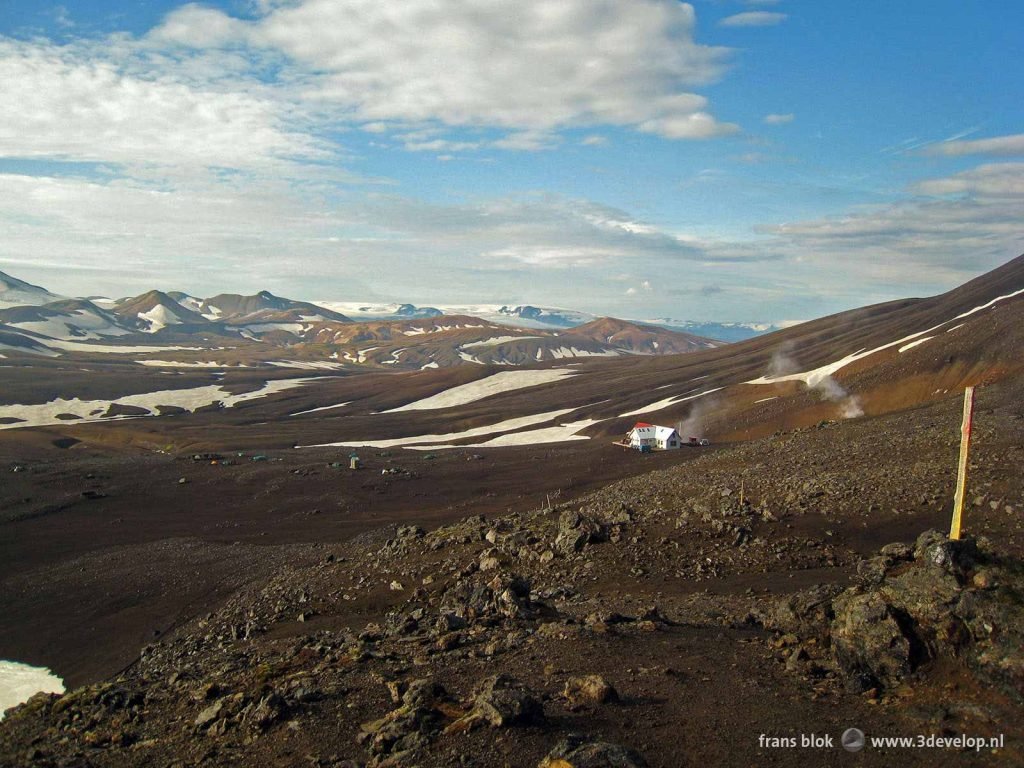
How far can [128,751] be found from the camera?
11.7 metres

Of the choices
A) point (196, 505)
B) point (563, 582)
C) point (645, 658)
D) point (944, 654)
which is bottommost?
point (196, 505)

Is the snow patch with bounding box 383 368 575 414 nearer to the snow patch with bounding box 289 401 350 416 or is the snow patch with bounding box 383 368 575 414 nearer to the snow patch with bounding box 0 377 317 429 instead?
the snow patch with bounding box 289 401 350 416

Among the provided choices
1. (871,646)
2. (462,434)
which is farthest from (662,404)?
(871,646)

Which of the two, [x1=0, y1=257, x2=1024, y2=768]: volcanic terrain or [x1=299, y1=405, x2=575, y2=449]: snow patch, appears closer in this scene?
[x1=0, y1=257, x2=1024, y2=768]: volcanic terrain

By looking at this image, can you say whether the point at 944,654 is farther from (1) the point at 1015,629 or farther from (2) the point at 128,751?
(2) the point at 128,751

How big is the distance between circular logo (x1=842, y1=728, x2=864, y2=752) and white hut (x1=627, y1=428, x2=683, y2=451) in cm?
5475

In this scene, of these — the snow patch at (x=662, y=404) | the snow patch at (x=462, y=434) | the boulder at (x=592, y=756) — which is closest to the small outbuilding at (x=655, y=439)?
the snow patch at (x=662, y=404)

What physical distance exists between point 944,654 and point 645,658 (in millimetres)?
4718

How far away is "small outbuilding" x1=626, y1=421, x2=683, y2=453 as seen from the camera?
64.6m

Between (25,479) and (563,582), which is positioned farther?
(25,479)

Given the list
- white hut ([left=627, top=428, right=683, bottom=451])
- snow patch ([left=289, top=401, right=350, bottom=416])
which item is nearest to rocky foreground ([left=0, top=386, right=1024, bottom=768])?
white hut ([left=627, top=428, right=683, bottom=451])

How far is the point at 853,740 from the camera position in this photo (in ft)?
30.8

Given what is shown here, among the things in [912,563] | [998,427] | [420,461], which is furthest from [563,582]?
[420,461]

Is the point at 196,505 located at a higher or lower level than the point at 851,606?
lower
